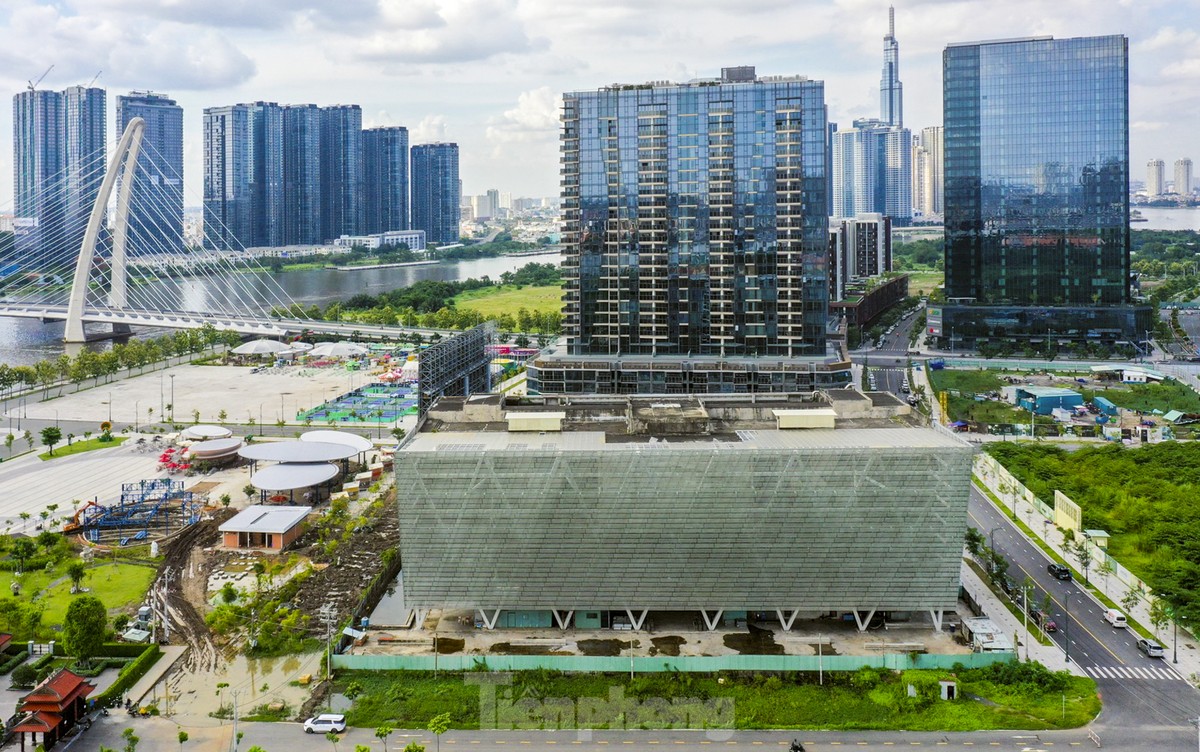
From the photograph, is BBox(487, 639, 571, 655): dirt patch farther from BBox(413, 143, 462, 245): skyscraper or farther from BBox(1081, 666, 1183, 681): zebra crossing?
BBox(413, 143, 462, 245): skyscraper

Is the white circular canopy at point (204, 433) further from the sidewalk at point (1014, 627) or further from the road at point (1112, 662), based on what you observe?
the road at point (1112, 662)

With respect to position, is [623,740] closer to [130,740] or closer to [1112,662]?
[130,740]

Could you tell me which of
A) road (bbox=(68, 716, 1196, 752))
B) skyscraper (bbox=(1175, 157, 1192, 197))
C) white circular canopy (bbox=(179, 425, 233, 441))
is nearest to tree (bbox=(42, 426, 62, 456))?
white circular canopy (bbox=(179, 425, 233, 441))

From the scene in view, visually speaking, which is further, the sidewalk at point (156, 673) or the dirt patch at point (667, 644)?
the dirt patch at point (667, 644)

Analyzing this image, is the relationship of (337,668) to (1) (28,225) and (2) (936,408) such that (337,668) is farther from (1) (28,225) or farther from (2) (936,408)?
(1) (28,225)

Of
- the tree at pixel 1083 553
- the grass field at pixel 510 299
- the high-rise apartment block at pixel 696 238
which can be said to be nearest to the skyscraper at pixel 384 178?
the grass field at pixel 510 299

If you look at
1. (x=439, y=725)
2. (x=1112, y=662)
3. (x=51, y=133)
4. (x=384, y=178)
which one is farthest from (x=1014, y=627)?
(x=384, y=178)
